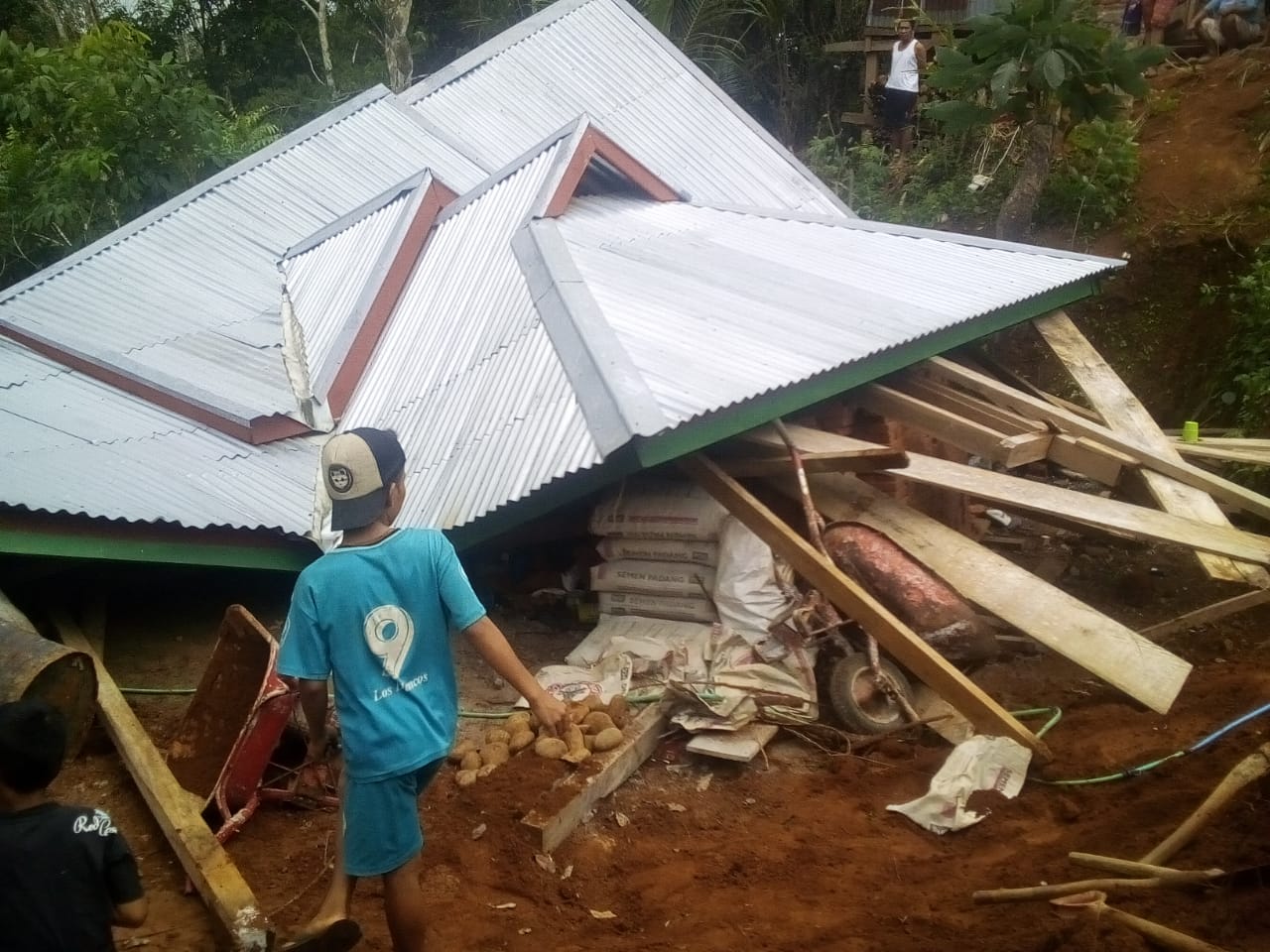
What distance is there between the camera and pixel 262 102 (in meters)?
16.9

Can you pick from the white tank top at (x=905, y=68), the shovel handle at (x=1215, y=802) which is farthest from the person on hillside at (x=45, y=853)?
the white tank top at (x=905, y=68)

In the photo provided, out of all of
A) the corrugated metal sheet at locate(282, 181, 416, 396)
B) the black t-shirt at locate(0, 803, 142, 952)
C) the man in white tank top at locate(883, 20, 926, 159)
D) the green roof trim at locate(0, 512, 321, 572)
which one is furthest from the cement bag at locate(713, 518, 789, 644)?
the man in white tank top at locate(883, 20, 926, 159)

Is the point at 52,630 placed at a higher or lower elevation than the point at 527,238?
lower

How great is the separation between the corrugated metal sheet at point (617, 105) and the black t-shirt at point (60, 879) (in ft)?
22.3

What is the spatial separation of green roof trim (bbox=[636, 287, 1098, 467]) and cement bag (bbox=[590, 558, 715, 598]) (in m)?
0.78

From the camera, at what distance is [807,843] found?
3.95 meters

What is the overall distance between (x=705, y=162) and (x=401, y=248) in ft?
10.3

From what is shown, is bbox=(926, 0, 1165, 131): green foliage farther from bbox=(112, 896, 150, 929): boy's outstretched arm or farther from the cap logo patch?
bbox=(112, 896, 150, 929): boy's outstretched arm

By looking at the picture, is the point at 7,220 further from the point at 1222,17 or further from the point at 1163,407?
the point at 1222,17

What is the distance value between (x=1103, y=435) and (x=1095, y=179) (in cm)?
429

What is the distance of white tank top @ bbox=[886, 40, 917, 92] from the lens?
38.6 feet

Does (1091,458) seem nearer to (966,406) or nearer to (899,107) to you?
(966,406)

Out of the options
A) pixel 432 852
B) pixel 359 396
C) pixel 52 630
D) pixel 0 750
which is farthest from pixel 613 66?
pixel 0 750

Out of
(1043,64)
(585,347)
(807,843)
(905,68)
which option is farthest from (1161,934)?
(905,68)
